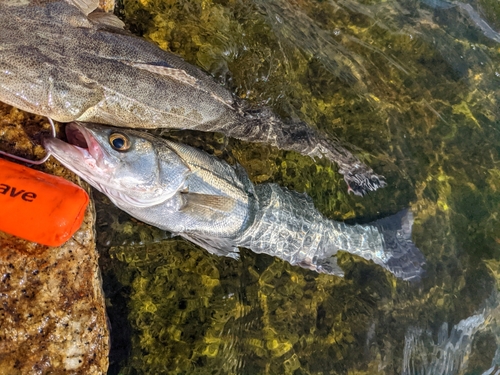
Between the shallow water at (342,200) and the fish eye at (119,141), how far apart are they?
1.33 meters

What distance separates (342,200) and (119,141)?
3.37 meters

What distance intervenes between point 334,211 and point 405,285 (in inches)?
57.7

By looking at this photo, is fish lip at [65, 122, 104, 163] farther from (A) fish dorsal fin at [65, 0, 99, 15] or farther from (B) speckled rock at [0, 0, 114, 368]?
(A) fish dorsal fin at [65, 0, 99, 15]

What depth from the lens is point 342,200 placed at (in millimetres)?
6145

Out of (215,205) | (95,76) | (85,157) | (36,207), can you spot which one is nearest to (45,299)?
(36,207)

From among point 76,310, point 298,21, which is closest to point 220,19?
point 298,21

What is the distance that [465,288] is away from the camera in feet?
20.0

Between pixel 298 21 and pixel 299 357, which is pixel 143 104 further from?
pixel 299 357

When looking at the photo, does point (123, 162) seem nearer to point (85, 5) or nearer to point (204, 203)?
point (204, 203)

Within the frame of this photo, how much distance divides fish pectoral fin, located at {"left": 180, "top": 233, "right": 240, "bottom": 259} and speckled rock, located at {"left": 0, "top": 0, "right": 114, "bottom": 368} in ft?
3.79

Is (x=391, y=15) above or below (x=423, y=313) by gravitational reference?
above

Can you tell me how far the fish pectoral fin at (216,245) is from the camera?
16.5ft

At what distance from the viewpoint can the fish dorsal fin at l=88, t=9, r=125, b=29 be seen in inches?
174

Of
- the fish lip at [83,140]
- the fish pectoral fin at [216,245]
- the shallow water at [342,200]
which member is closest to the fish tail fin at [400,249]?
the shallow water at [342,200]
